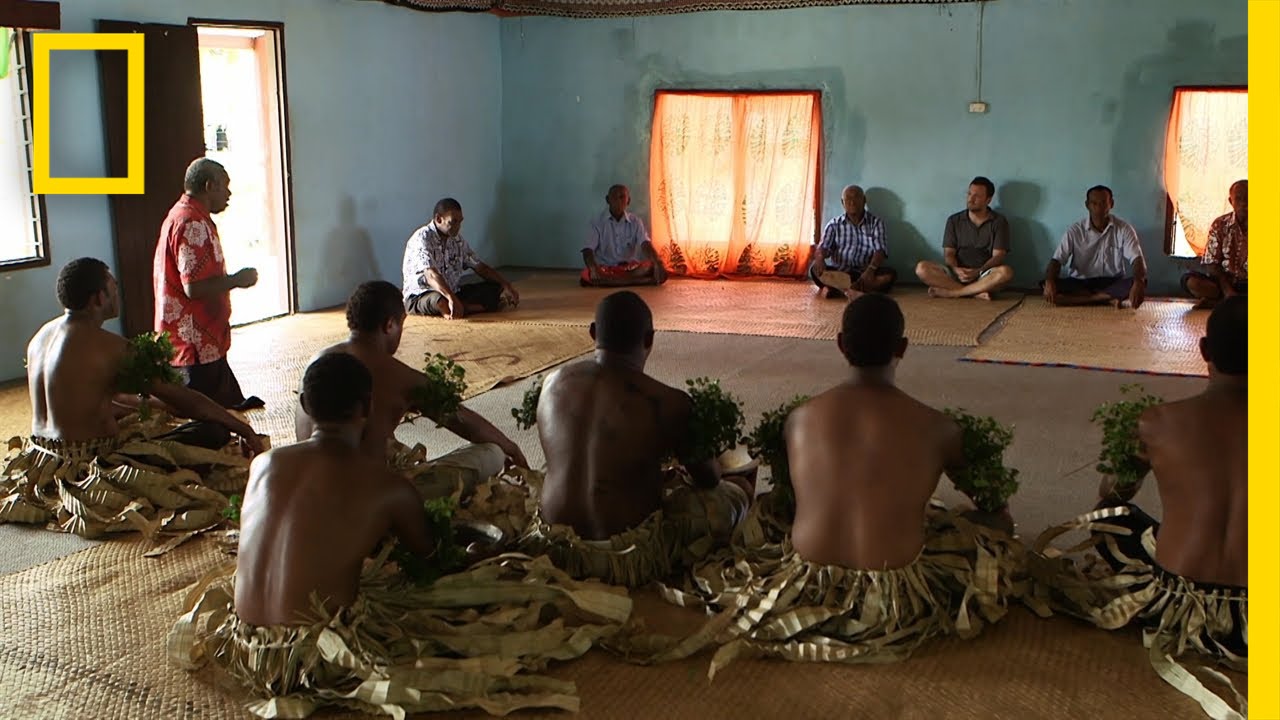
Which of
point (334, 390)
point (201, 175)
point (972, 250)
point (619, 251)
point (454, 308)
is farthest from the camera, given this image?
point (619, 251)

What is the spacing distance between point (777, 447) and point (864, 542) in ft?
1.45

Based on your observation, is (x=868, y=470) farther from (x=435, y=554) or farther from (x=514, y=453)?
(x=514, y=453)

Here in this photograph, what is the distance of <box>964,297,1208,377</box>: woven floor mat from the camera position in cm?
725

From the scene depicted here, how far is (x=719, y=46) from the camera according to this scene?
11.1 m

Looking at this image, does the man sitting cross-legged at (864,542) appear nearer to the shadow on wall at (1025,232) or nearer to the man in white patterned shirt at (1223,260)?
the man in white patterned shirt at (1223,260)

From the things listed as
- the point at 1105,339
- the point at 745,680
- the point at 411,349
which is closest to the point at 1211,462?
the point at 745,680

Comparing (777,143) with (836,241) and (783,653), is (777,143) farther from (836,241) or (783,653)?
(783,653)

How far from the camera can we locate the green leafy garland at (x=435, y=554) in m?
3.41

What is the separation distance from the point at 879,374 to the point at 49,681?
2.35 meters

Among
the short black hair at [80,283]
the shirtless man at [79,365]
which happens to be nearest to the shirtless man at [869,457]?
the shirtless man at [79,365]

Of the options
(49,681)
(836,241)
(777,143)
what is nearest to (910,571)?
(49,681)

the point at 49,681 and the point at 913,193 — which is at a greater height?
the point at 913,193

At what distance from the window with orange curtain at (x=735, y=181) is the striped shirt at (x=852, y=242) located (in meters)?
0.54

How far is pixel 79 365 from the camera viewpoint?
4.60 meters
